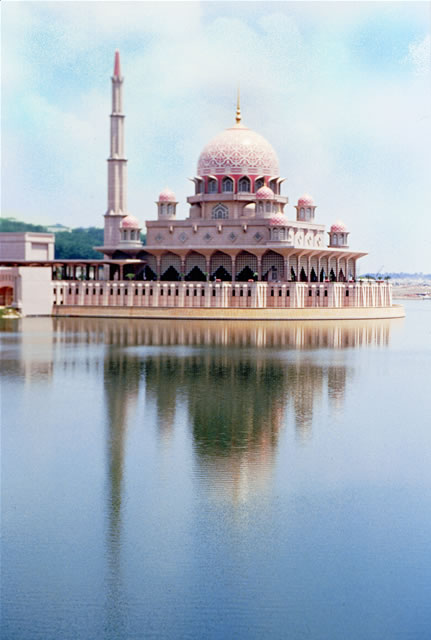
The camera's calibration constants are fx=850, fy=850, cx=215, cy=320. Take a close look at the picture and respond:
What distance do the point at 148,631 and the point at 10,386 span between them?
14576mm

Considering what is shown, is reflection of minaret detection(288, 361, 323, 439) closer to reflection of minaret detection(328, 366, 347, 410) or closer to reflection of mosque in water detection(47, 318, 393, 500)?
reflection of mosque in water detection(47, 318, 393, 500)

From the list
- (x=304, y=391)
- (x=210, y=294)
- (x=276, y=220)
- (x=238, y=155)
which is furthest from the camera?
(x=238, y=155)

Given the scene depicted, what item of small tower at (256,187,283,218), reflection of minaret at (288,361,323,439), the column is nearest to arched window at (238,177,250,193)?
small tower at (256,187,283,218)

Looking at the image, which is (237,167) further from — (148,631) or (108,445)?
(148,631)

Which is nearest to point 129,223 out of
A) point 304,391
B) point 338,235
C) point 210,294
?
point 210,294

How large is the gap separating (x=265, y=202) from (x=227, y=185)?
3866 mm

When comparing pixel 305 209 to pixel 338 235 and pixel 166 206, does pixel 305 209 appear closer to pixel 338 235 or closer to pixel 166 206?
pixel 338 235

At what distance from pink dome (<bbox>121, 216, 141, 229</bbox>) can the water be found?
29.6 meters

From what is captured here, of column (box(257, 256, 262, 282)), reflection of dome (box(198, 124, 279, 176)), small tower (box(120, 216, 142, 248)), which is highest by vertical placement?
reflection of dome (box(198, 124, 279, 176))

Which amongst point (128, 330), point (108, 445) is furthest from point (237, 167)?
point (108, 445)

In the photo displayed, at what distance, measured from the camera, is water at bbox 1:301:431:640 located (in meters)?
8.95

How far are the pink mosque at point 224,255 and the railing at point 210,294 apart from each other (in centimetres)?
6

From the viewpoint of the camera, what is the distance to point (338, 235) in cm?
5706

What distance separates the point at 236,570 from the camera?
388 inches
